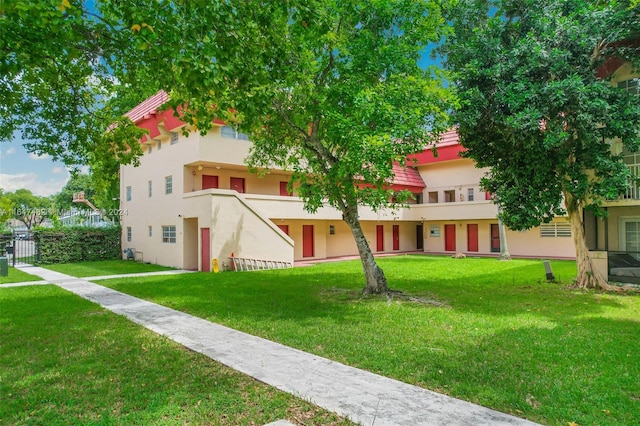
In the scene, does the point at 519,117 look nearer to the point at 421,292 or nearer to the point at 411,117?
the point at 411,117

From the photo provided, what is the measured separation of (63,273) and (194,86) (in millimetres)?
15498

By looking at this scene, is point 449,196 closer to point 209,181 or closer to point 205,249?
point 209,181

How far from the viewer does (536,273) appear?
1686 cm

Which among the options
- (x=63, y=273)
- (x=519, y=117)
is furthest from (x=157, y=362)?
(x=63, y=273)

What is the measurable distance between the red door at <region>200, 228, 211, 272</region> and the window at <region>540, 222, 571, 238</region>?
1908 centimetres

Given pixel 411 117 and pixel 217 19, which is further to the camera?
pixel 411 117

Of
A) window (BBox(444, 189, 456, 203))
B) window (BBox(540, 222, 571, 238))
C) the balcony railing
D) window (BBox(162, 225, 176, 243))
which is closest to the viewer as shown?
the balcony railing

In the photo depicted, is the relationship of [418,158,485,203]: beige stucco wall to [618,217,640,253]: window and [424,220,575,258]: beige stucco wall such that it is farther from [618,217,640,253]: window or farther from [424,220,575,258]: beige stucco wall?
[618,217,640,253]: window

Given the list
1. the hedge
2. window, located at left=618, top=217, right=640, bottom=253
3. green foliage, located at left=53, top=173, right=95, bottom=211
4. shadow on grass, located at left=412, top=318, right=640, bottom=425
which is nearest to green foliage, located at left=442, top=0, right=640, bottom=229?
window, located at left=618, top=217, right=640, bottom=253

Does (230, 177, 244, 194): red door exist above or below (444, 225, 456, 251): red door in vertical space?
above

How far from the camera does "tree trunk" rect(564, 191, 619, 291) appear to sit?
12.9 metres

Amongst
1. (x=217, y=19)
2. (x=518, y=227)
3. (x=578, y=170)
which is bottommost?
(x=518, y=227)

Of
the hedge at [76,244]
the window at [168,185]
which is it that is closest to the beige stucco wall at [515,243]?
the window at [168,185]

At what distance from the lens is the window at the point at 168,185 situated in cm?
2108
